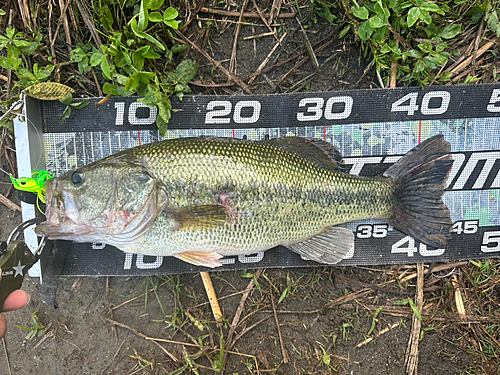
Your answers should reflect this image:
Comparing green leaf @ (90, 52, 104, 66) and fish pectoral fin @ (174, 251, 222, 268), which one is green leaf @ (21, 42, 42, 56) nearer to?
green leaf @ (90, 52, 104, 66)

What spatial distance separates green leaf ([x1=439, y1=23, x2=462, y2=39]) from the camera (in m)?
2.65

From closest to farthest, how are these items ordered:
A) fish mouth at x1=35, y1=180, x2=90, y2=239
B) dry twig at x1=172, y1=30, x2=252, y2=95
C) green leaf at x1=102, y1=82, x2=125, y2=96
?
fish mouth at x1=35, y1=180, x2=90, y2=239 < green leaf at x1=102, y1=82, x2=125, y2=96 < dry twig at x1=172, y1=30, x2=252, y2=95

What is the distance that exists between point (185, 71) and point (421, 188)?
2195 mm

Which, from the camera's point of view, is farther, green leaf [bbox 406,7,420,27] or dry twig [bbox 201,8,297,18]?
dry twig [bbox 201,8,297,18]

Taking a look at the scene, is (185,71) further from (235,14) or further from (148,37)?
(235,14)

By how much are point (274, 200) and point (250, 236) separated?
32 cm

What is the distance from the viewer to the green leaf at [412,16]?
2509mm

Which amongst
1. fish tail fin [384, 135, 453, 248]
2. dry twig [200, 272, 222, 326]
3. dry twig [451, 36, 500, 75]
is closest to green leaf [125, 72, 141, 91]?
dry twig [200, 272, 222, 326]

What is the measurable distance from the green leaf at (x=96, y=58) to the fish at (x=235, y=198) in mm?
793

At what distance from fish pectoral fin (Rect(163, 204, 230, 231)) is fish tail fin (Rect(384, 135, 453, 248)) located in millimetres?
1418

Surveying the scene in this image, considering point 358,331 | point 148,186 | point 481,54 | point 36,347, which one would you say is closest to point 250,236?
point 148,186

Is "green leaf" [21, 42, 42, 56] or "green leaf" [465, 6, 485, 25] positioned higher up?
"green leaf" [465, 6, 485, 25]

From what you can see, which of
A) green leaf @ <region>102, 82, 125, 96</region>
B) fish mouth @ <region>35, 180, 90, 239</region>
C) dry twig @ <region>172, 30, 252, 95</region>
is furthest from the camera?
dry twig @ <region>172, 30, 252, 95</region>

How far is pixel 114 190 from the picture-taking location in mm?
2195
